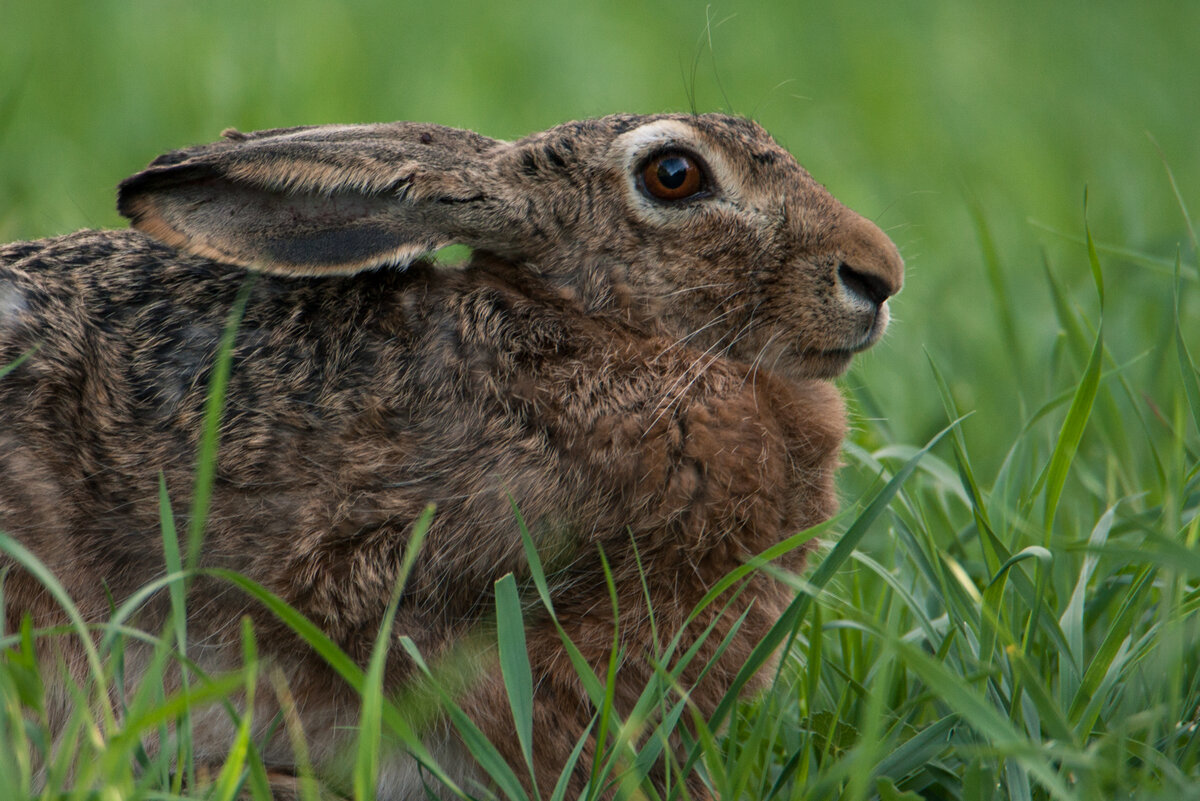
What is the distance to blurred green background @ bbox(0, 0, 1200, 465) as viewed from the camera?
16.5ft

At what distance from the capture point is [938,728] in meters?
2.51

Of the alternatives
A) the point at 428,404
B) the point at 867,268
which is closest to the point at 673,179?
the point at 867,268

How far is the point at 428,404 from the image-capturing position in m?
2.99

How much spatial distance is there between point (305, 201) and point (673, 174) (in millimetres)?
869

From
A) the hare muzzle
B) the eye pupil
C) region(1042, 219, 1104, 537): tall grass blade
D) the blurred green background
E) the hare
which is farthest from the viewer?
the blurred green background

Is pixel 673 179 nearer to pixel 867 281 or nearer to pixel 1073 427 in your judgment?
pixel 867 281

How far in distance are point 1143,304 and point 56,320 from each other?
3873 mm

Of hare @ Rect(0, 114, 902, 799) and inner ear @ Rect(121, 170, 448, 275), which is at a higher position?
inner ear @ Rect(121, 170, 448, 275)

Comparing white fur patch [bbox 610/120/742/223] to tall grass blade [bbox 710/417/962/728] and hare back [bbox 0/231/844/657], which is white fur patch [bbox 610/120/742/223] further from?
tall grass blade [bbox 710/417/962/728]

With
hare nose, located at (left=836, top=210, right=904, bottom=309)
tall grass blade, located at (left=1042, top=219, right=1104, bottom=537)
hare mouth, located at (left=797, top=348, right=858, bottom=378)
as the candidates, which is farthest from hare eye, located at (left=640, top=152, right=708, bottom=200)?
tall grass blade, located at (left=1042, top=219, right=1104, bottom=537)

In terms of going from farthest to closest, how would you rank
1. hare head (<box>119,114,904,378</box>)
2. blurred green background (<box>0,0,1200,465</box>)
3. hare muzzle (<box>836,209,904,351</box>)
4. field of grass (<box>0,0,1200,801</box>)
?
blurred green background (<box>0,0,1200,465</box>) < hare muzzle (<box>836,209,904,351</box>) < hare head (<box>119,114,904,378</box>) < field of grass (<box>0,0,1200,801</box>)

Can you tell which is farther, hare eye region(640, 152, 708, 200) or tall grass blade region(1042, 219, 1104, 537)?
hare eye region(640, 152, 708, 200)

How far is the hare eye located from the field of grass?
738 mm

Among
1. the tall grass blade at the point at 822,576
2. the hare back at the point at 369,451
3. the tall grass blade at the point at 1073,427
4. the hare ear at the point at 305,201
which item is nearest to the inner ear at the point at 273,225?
the hare ear at the point at 305,201
